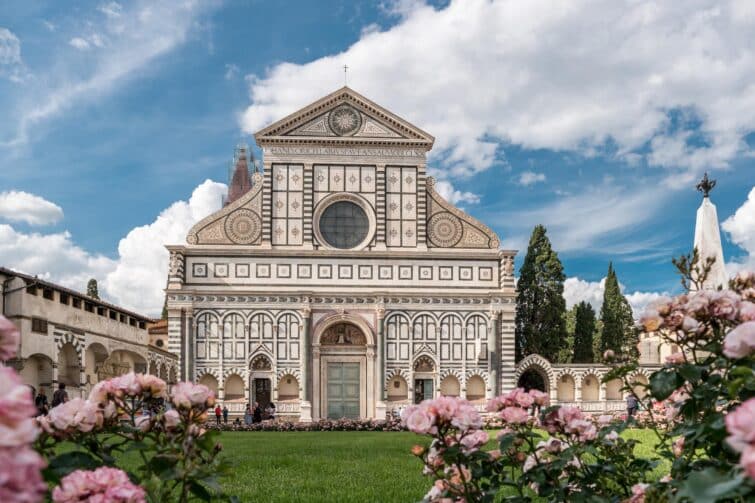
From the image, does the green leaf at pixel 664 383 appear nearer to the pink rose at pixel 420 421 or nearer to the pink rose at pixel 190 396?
the pink rose at pixel 420 421

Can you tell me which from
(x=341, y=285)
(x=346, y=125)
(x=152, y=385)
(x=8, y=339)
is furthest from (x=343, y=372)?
(x=8, y=339)

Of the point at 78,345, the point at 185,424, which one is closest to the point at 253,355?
the point at 78,345

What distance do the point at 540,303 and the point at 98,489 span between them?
121 ft

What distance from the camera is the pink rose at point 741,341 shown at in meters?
2.50

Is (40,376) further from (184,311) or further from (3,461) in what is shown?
(3,461)

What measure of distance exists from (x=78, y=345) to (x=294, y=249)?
10436 mm

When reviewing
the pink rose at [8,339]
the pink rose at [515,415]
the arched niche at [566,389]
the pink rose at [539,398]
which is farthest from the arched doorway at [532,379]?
the pink rose at [8,339]

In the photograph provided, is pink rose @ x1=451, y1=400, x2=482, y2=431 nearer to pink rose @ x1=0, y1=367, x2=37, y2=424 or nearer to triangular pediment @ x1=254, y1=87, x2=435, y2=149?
pink rose @ x1=0, y1=367, x2=37, y2=424

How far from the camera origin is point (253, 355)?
32156 mm

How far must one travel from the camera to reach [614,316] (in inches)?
1577

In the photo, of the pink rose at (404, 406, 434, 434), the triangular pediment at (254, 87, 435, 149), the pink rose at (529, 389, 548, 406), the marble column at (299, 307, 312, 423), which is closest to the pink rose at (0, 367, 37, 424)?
the pink rose at (404, 406, 434, 434)

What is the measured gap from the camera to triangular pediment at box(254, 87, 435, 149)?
33.4m

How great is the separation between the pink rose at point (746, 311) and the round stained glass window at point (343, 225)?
29.9 metres

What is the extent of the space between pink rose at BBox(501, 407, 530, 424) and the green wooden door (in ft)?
95.3
